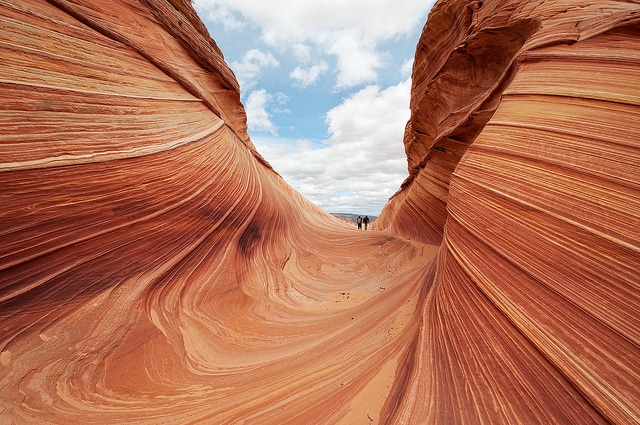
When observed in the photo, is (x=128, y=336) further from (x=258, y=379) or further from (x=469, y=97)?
(x=469, y=97)

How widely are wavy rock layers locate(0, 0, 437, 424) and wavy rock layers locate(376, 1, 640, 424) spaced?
61 cm

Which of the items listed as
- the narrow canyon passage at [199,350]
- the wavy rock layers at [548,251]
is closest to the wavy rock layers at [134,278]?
the narrow canyon passage at [199,350]

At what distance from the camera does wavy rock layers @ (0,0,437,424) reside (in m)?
2.15

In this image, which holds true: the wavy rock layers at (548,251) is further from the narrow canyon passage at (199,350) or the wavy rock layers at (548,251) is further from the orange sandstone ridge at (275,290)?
the narrow canyon passage at (199,350)

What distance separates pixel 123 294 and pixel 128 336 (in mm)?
518

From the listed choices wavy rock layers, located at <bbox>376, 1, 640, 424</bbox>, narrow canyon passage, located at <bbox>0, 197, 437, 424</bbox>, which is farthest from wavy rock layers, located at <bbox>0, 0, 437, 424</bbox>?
wavy rock layers, located at <bbox>376, 1, 640, 424</bbox>

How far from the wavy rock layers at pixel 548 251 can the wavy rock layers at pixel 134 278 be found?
0.61 meters

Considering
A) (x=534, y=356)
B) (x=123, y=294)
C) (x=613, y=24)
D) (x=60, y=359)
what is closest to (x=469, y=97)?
(x=613, y=24)

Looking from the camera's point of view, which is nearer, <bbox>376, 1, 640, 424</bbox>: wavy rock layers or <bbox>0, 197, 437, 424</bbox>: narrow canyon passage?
<bbox>376, 1, 640, 424</bbox>: wavy rock layers

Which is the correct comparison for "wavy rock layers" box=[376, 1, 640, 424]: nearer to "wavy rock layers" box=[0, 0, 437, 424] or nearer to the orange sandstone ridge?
the orange sandstone ridge

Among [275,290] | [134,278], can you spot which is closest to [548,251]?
[275,290]

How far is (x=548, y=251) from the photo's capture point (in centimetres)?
200

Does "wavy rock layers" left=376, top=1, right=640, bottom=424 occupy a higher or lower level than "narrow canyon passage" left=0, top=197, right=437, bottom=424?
higher

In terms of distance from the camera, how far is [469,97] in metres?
6.22
